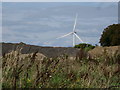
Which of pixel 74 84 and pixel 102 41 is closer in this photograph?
pixel 74 84

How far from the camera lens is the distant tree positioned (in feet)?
127

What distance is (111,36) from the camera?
3991cm

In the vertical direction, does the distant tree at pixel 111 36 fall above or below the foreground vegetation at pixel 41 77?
above

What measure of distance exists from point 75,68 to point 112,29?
1328 inches

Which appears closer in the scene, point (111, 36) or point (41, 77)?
point (41, 77)

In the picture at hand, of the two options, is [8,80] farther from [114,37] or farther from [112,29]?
[112,29]

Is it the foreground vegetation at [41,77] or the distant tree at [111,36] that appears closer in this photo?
the foreground vegetation at [41,77]

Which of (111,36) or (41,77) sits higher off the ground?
(111,36)

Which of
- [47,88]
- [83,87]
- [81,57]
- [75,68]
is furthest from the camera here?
[81,57]

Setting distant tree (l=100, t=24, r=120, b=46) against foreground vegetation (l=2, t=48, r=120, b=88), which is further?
distant tree (l=100, t=24, r=120, b=46)

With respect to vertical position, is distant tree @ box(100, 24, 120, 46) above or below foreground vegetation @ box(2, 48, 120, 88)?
above

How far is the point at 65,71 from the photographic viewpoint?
26.3 ft

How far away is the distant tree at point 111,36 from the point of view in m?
38.8

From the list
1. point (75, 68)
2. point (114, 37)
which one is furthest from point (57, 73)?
point (114, 37)
